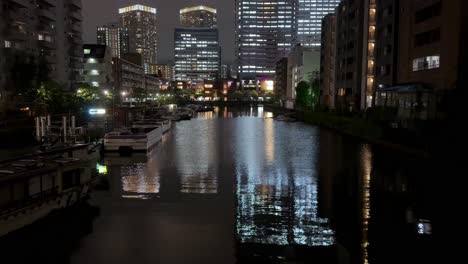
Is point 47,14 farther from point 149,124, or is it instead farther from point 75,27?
point 149,124

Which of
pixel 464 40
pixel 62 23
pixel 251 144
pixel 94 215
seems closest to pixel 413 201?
pixel 94 215

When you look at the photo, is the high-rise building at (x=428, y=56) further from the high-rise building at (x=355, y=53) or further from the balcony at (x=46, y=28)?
the balcony at (x=46, y=28)

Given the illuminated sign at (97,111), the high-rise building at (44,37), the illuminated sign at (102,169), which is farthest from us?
the high-rise building at (44,37)

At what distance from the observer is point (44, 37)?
255 feet

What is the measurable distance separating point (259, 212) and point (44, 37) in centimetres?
7197

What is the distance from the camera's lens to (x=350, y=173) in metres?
27.9

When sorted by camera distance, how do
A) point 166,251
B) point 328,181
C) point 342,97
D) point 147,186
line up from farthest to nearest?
point 342,97 < point 328,181 < point 147,186 < point 166,251

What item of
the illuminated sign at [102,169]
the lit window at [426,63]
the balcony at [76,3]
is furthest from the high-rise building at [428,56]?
the balcony at [76,3]

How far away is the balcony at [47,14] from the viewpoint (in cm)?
7583

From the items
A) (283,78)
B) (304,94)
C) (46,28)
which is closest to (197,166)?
(46,28)

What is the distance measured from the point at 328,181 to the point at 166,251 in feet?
44.8

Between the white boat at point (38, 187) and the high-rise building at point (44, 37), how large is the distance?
41.6 metres

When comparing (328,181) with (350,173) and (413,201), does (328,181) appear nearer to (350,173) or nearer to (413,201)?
(350,173)

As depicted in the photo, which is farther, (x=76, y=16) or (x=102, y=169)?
(x=76, y=16)
